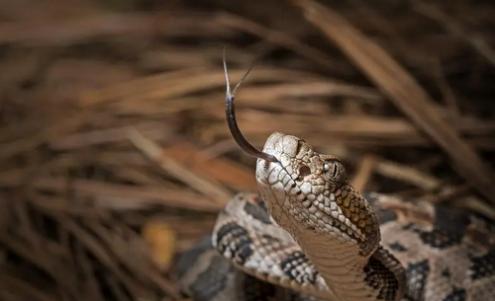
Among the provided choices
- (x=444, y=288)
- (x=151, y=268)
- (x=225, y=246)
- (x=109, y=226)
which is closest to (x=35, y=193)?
(x=109, y=226)

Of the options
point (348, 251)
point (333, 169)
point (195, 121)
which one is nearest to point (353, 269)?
point (348, 251)

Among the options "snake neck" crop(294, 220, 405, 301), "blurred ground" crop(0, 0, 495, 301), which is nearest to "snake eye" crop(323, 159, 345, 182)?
"snake neck" crop(294, 220, 405, 301)

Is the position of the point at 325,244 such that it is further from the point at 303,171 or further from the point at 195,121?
the point at 195,121

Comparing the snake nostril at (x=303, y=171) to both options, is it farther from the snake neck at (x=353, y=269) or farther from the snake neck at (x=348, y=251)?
the snake neck at (x=353, y=269)

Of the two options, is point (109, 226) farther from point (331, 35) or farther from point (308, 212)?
point (308, 212)

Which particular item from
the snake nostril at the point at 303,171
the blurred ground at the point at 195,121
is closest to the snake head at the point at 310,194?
the snake nostril at the point at 303,171

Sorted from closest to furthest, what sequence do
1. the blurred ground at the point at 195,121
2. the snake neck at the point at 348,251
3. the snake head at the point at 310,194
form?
1. the snake head at the point at 310,194
2. the snake neck at the point at 348,251
3. the blurred ground at the point at 195,121

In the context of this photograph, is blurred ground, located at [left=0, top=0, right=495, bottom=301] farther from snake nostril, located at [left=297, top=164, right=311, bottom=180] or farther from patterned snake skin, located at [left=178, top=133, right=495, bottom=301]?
snake nostril, located at [left=297, top=164, right=311, bottom=180]
